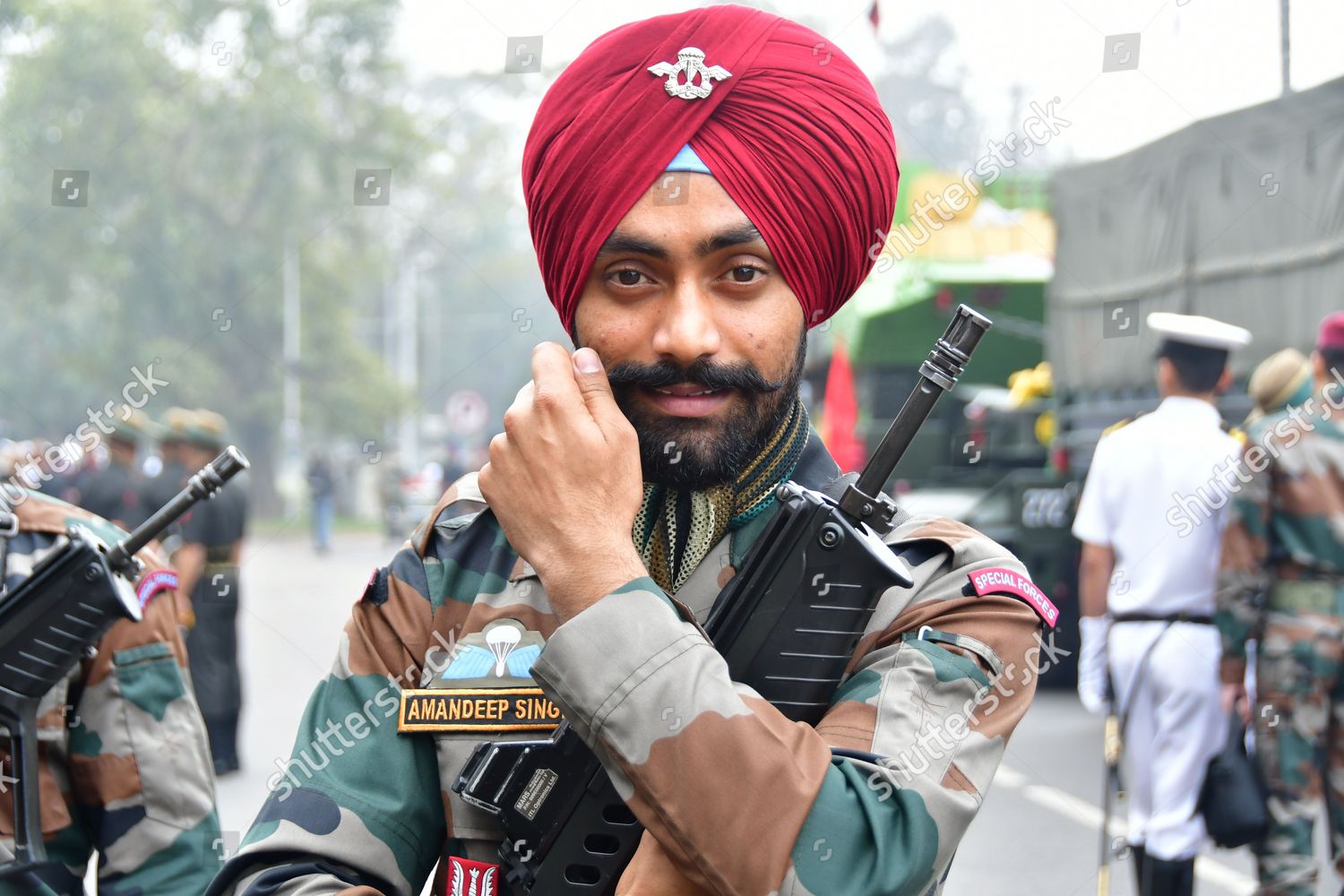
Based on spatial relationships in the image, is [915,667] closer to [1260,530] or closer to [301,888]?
[301,888]

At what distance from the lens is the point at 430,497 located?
2881 cm

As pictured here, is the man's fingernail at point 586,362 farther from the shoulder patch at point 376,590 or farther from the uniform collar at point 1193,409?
the uniform collar at point 1193,409

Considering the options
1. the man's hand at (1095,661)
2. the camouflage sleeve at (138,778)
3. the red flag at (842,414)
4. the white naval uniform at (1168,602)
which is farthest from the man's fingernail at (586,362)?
the red flag at (842,414)

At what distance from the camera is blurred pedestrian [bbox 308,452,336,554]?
2684 centimetres

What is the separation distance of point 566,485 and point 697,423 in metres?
0.24

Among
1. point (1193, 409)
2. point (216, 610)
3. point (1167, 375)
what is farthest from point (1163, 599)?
point (216, 610)

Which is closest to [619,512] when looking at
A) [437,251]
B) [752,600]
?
[752,600]

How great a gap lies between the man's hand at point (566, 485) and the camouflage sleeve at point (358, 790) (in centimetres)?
26

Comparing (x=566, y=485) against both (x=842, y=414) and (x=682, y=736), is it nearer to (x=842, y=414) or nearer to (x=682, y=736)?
(x=682, y=736)

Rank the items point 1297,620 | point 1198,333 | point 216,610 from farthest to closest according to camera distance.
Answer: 1. point 216,610
2. point 1198,333
3. point 1297,620

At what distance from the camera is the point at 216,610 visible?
805cm

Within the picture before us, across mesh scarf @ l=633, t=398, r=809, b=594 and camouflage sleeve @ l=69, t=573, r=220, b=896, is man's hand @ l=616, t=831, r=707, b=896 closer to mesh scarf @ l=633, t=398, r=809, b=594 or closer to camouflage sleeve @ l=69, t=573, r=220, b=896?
mesh scarf @ l=633, t=398, r=809, b=594

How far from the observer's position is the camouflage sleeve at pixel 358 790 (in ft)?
4.86

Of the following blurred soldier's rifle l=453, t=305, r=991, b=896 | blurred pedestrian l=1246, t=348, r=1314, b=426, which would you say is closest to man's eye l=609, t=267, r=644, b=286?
blurred soldier's rifle l=453, t=305, r=991, b=896
